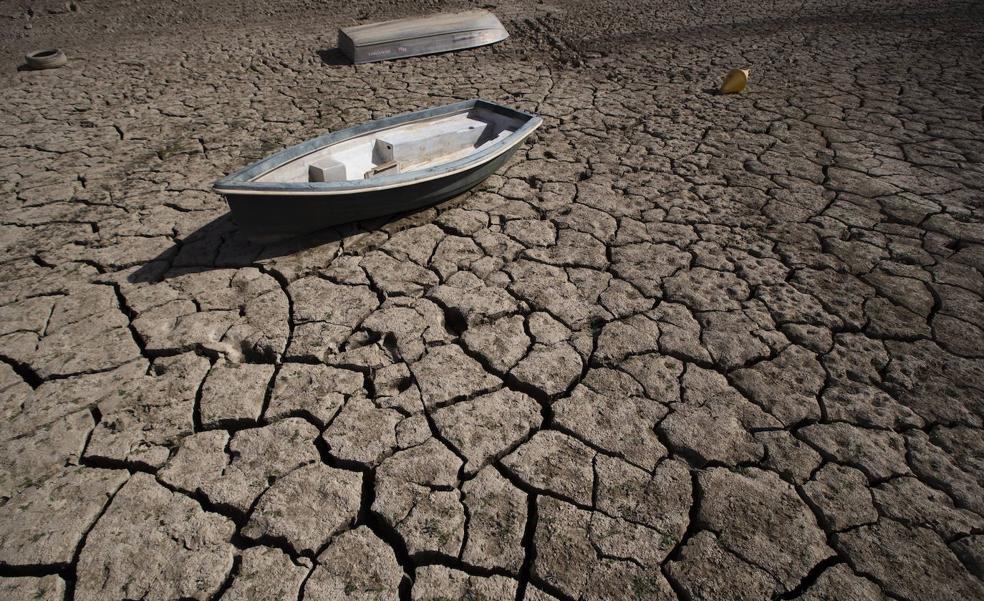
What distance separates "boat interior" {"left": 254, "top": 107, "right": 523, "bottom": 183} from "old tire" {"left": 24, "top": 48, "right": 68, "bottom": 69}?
5086 millimetres

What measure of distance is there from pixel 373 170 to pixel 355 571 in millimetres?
2708

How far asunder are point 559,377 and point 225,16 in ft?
27.5

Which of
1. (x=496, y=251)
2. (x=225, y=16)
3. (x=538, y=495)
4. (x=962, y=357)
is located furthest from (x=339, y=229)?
(x=225, y=16)

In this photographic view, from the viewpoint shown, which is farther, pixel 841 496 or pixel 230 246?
pixel 230 246

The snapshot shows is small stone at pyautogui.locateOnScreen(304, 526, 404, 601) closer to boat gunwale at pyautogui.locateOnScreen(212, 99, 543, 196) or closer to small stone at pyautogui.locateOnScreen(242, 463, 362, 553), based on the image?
small stone at pyautogui.locateOnScreen(242, 463, 362, 553)

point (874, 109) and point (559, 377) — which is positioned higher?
point (874, 109)

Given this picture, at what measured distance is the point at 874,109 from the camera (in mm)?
4934

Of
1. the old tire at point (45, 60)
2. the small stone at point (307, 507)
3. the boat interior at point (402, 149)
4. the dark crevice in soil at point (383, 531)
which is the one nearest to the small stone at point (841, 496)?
the dark crevice in soil at point (383, 531)

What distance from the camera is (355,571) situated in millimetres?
1733

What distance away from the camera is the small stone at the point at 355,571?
5.51ft

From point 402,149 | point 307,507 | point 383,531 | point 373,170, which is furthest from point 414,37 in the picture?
point 383,531

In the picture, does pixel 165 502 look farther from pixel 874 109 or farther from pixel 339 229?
pixel 874 109

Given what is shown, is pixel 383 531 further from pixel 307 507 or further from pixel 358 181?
pixel 358 181

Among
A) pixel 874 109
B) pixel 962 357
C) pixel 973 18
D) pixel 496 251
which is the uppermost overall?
pixel 973 18
